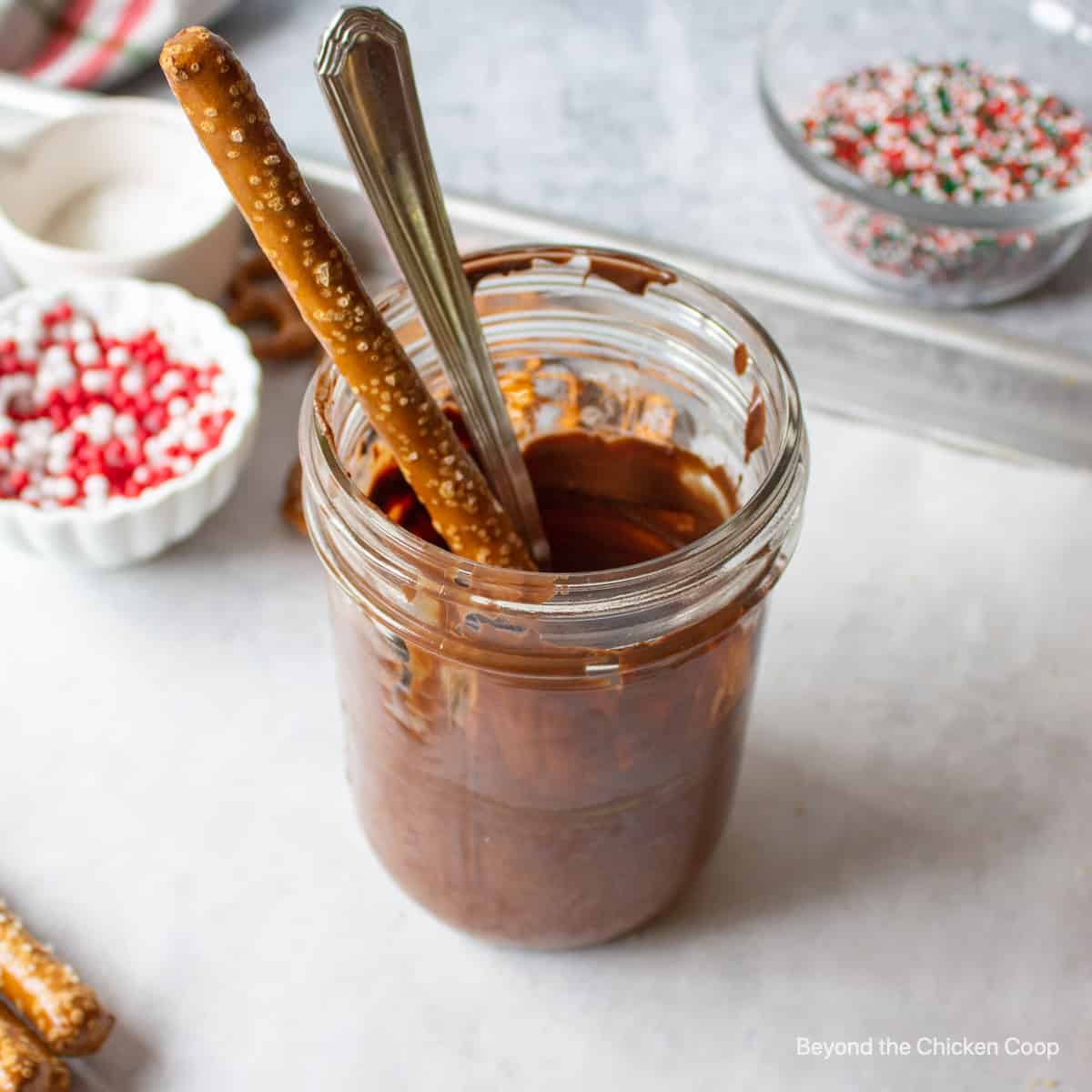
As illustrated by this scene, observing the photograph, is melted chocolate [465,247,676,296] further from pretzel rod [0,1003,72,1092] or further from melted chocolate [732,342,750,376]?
pretzel rod [0,1003,72,1092]

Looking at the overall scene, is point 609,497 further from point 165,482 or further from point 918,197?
point 918,197

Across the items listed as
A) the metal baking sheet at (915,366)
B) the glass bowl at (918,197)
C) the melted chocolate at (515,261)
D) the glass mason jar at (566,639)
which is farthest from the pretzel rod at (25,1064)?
the glass bowl at (918,197)

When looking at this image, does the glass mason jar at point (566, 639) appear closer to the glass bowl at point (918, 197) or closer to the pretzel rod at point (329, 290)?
the pretzel rod at point (329, 290)

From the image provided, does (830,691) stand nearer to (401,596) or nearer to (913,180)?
(401,596)

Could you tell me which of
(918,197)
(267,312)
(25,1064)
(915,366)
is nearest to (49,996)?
(25,1064)

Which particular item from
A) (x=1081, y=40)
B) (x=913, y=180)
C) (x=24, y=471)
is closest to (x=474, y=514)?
(x=24, y=471)
